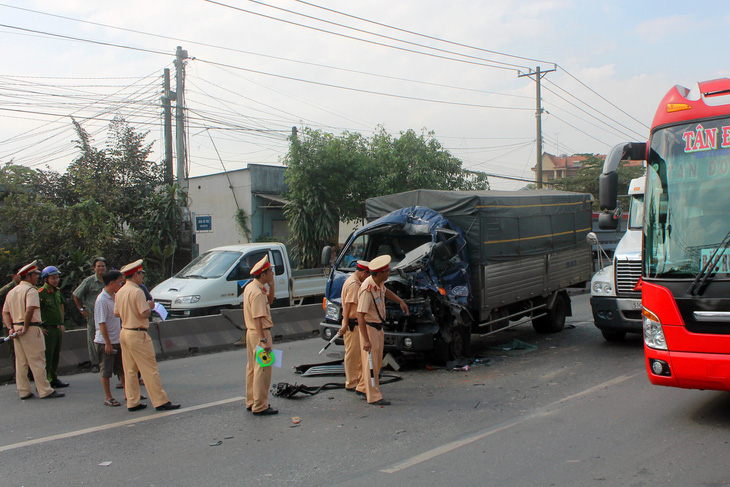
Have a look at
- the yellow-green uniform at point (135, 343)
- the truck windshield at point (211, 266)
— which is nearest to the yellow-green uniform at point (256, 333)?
the yellow-green uniform at point (135, 343)

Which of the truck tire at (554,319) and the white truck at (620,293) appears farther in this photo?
the truck tire at (554,319)

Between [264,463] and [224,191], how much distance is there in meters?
24.9

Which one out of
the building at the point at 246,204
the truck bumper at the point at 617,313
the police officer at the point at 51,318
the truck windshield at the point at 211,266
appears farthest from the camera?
the building at the point at 246,204

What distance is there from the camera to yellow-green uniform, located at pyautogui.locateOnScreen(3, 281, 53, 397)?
7766 mm

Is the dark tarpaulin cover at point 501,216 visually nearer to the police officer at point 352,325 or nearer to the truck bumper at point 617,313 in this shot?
the truck bumper at point 617,313

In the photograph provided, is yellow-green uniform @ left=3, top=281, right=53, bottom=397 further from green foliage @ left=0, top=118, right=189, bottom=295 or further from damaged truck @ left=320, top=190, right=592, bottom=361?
green foliage @ left=0, top=118, right=189, bottom=295

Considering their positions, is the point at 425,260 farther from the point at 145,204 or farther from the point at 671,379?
the point at 145,204

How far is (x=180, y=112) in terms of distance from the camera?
68.7 ft

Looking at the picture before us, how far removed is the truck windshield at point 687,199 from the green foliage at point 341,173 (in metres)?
16.2

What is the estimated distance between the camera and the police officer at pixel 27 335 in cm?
775

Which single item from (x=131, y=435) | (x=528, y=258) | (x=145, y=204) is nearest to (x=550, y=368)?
(x=528, y=258)

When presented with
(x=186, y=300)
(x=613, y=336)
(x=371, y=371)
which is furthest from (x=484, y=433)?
(x=186, y=300)

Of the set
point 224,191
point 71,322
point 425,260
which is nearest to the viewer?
point 425,260

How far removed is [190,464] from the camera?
5.24 metres
